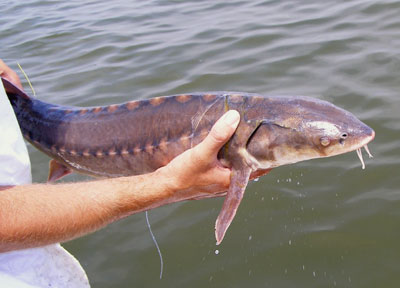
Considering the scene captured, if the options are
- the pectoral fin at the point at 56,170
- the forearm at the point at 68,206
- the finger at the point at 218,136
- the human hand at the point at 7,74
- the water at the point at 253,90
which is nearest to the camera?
the forearm at the point at 68,206

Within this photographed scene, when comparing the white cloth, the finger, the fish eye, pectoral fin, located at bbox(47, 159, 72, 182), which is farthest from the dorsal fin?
the fish eye

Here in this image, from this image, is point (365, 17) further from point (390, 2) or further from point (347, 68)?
point (347, 68)

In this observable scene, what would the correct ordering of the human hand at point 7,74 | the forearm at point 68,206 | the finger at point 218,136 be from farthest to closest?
the human hand at point 7,74 → the finger at point 218,136 → the forearm at point 68,206

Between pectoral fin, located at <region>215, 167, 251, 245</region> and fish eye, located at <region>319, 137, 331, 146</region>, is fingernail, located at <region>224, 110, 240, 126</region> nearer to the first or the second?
pectoral fin, located at <region>215, 167, 251, 245</region>

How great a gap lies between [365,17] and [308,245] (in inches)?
139

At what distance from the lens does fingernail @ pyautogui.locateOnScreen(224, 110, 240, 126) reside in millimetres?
1839

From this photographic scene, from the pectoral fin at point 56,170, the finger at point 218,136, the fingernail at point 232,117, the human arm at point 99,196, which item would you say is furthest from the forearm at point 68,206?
the pectoral fin at point 56,170

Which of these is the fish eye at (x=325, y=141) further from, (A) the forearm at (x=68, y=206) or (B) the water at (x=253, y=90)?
(B) the water at (x=253, y=90)

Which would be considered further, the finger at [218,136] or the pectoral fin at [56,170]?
the pectoral fin at [56,170]

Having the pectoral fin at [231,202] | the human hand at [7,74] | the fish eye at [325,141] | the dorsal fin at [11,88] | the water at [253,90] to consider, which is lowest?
the water at [253,90]

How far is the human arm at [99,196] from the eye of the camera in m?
1.47

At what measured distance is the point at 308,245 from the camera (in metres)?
2.74

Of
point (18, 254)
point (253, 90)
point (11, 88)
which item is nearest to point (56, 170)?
point (11, 88)

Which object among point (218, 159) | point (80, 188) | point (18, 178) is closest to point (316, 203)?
point (218, 159)
